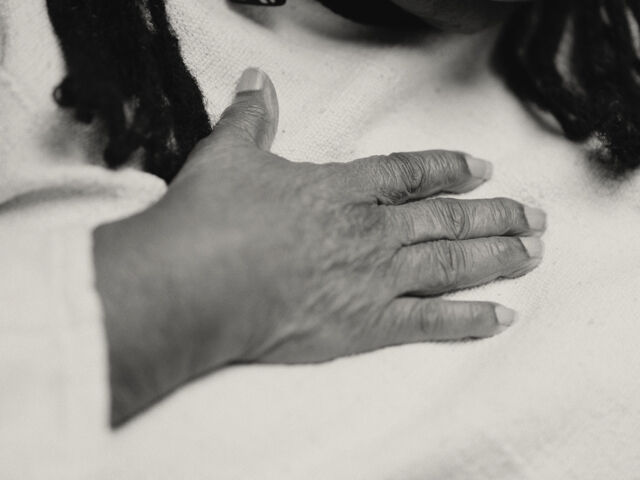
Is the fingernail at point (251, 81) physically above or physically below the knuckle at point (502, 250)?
above

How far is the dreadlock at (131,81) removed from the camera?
66 centimetres

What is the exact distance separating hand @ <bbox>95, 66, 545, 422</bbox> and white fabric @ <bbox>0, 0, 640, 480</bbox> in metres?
0.03

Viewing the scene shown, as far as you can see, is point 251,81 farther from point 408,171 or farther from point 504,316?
point 504,316

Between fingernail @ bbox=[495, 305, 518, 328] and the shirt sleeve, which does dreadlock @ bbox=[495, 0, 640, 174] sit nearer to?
fingernail @ bbox=[495, 305, 518, 328]

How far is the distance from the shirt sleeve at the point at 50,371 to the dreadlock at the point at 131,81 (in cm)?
→ 18

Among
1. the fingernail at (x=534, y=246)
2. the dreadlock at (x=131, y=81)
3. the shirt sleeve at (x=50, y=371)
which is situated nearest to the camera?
the shirt sleeve at (x=50, y=371)

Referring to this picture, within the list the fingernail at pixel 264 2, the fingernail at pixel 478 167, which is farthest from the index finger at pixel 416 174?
the fingernail at pixel 264 2

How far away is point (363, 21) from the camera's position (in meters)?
0.89

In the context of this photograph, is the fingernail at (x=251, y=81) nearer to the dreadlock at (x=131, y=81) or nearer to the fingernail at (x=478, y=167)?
the dreadlock at (x=131, y=81)

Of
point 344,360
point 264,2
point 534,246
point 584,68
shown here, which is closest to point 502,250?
point 534,246

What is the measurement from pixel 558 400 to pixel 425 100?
426 millimetres

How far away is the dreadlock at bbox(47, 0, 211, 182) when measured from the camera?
0.66 meters

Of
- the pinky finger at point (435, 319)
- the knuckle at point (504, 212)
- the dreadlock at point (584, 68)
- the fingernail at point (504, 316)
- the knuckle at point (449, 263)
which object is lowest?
the pinky finger at point (435, 319)

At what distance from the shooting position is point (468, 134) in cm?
88
